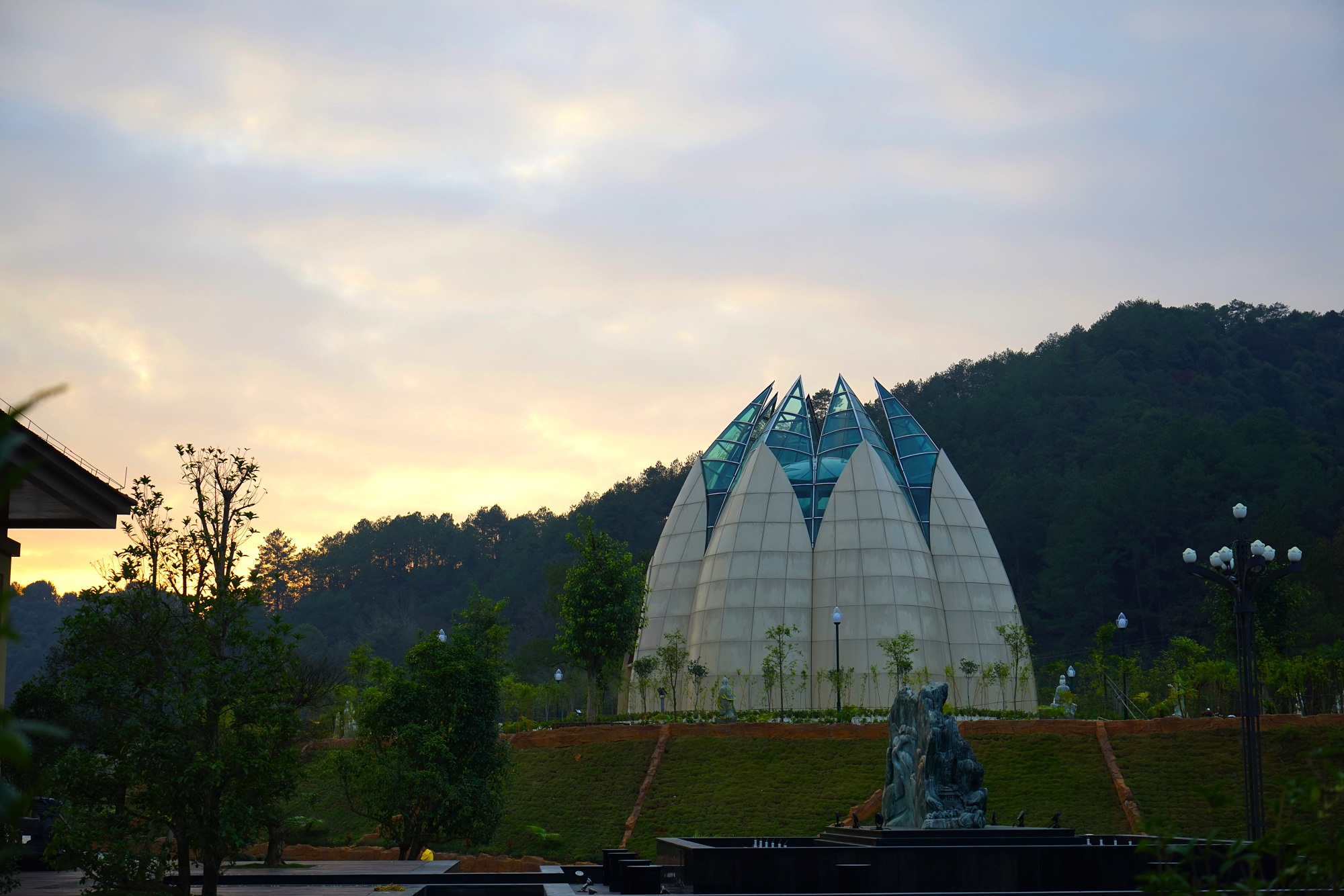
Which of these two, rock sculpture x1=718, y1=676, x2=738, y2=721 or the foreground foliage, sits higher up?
the foreground foliage

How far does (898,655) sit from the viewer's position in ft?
137

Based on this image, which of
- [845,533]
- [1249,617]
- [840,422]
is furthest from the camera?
[840,422]

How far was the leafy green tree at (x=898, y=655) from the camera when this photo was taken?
135 ft

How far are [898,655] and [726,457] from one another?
16.5 meters

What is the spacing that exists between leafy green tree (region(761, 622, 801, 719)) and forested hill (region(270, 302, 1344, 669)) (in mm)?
21294

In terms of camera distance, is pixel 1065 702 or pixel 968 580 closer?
pixel 1065 702

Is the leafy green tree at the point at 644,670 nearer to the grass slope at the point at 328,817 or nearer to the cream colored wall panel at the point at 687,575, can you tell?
the cream colored wall panel at the point at 687,575

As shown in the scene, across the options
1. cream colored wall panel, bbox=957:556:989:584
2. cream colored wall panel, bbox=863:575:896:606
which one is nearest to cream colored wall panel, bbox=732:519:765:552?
cream colored wall panel, bbox=863:575:896:606

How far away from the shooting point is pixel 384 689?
24453mm

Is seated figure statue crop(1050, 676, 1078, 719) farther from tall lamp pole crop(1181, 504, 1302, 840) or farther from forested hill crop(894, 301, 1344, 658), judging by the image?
tall lamp pole crop(1181, 504, 1302, 840)

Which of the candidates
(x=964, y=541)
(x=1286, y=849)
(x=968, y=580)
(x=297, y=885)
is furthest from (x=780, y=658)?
(x=1286, y=849)

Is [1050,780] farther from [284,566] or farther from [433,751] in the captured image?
[284,566]

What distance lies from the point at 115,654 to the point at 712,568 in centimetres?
3903

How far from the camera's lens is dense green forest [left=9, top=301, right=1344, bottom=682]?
66.3 metres
